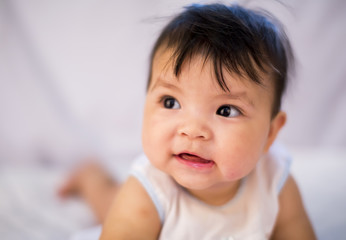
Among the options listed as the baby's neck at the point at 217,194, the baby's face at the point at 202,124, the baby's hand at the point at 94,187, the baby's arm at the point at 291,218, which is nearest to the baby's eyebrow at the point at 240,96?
the baby's face at the point at 202,124

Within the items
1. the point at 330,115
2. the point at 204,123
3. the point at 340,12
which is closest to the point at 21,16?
the point at 204,123

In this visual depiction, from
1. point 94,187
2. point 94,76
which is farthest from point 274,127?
point 94,76

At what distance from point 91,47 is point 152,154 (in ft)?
3.33

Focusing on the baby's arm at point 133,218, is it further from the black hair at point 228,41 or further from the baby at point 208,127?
the black hair at point 228,41

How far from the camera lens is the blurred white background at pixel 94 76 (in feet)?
5.13

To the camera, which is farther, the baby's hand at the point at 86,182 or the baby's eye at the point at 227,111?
the baby's hand at the point at 86,182

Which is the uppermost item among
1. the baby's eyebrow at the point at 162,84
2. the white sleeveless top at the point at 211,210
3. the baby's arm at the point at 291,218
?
the baby's eyebrow at the point at 162,84

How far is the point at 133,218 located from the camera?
84 centimetres

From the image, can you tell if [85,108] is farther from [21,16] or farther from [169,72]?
[169,72]

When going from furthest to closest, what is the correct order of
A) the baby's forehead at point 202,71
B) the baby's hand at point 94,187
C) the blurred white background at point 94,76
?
the blurred white background at point 94,76
the baby's hand at point 94,187
the baby's forehead at point 202,71

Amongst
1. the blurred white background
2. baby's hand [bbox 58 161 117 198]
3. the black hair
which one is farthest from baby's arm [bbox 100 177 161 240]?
the blurred white background

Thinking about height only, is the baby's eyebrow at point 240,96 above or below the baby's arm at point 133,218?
above

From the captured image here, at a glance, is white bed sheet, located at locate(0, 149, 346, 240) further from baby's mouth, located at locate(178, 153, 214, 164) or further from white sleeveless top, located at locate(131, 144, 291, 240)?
baby's mouth, located at locate(178, 153, 214, 164)

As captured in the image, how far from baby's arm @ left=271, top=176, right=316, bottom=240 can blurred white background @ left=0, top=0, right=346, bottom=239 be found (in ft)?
1.54
